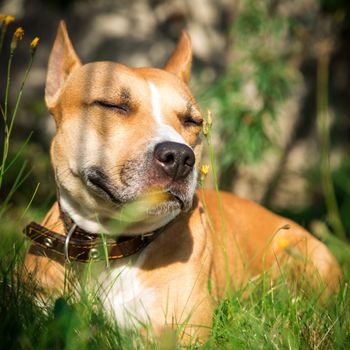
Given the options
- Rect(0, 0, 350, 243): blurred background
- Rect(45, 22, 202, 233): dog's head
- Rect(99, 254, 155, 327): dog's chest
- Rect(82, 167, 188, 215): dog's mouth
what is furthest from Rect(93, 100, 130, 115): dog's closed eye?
Rect(0, 0, 350, 243): blurred background

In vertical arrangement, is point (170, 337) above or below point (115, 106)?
below

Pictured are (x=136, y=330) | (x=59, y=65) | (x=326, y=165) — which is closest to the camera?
(x=136, y=330)

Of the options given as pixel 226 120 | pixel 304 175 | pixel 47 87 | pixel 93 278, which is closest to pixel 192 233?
pixel 93 278

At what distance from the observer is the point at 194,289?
11.2 feet

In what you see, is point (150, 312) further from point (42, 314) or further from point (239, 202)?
point (239, 202)

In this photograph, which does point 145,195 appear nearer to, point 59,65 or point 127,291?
point 127,291

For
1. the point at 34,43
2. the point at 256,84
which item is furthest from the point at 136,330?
the point at 256,84

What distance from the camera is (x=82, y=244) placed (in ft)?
11.0

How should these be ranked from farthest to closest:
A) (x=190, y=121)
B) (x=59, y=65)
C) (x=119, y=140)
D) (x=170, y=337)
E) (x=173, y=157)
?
(x=59, y=65) → (x=190, y=121) → (x=119, y=140) → (x=173, y=157) → (x=170, y=337)

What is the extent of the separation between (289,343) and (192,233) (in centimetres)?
117

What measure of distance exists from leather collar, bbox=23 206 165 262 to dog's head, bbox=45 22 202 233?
0.06 m

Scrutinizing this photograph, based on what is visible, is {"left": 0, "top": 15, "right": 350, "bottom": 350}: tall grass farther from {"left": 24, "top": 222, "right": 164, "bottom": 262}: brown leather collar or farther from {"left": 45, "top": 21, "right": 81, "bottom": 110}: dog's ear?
{"left": 45, "top": 21, "right": 81, "bottom": 110}: dog's ear

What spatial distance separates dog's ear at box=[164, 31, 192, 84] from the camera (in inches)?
169

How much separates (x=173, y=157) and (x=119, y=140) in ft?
1.22
